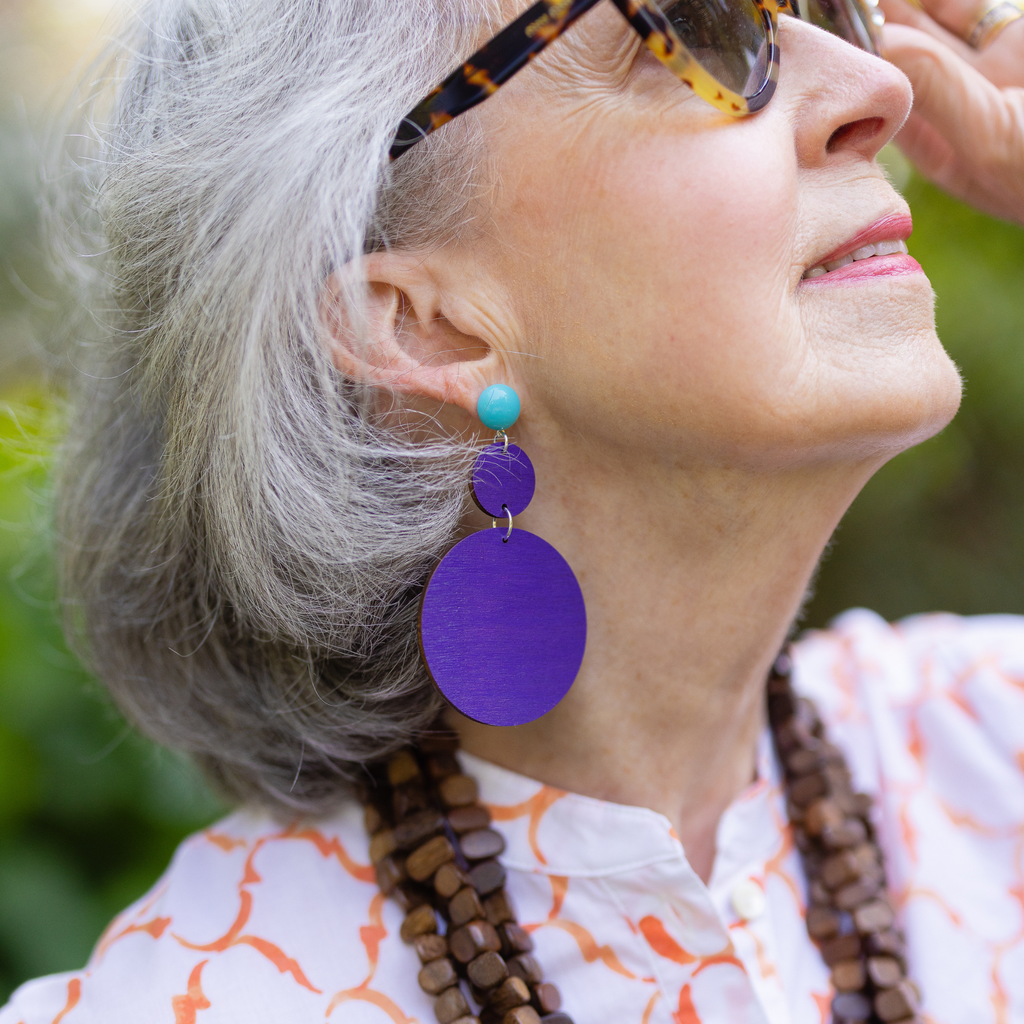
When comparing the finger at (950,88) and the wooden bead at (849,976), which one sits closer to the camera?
the wooden bead at (849,976)

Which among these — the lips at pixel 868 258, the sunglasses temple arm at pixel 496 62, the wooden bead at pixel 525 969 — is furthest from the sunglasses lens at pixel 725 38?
the wooden bead at pixel 525 969

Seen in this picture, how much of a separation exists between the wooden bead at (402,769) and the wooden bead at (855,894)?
80cm

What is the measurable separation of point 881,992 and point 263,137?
1.70m

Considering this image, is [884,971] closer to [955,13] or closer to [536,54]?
[536,54]

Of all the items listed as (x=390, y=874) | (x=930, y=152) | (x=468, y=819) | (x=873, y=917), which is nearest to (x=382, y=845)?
(x=390, y=874)

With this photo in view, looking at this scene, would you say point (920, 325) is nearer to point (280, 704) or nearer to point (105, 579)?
point (280, 704)

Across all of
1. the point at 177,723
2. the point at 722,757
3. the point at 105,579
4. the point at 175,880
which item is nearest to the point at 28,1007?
the point at 175,880

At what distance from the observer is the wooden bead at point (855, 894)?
157 cm

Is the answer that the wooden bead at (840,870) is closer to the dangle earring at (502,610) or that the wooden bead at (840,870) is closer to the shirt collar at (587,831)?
the shirt collar at (587,831)

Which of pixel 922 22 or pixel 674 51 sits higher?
pixel 674 51

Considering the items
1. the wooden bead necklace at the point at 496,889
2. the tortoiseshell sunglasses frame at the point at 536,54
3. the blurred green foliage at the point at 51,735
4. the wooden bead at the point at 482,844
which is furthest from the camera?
the blurred green foliage at the point at 51,735

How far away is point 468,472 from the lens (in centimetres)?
137

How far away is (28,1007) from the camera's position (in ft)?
4.61

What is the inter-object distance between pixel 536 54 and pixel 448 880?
4.09 feet
